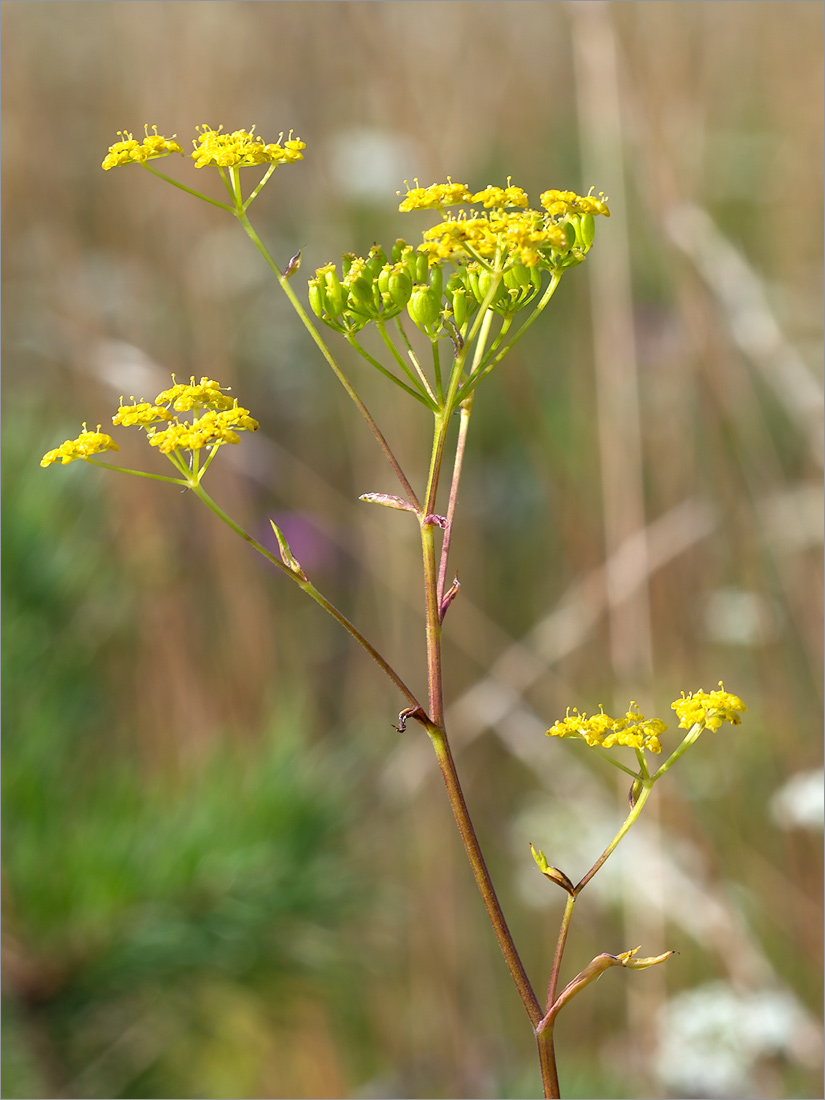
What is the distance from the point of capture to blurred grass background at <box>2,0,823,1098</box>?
3.76 feet

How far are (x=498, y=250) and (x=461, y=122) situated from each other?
152 centimetres

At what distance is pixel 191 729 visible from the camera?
1.60m

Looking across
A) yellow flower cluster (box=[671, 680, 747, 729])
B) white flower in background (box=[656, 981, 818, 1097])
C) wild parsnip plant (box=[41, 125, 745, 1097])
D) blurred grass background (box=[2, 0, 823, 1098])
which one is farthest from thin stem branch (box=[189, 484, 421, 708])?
white flower in background (box=[656, 981, 818, 1097])

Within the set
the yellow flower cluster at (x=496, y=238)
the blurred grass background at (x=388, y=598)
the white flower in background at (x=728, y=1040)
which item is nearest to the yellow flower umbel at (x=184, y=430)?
the yellow flower cluster at (x=496, y=238)

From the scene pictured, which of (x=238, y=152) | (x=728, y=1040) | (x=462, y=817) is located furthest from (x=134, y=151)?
(x=728, y=1040)

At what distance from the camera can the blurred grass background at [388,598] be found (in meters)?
1.15

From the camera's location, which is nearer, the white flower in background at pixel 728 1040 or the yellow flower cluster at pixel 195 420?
the yellow flower cluster at pixel 195 420

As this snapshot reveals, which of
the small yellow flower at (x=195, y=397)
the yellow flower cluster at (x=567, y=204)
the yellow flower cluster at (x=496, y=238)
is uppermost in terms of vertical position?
the yellow flower cluster at (x=567, y=204)

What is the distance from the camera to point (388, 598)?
5.16 feet

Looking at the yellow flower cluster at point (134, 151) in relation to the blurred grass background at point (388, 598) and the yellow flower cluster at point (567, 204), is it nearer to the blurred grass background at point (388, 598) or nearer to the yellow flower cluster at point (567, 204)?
the yellow flower cluster at point (567, 204)

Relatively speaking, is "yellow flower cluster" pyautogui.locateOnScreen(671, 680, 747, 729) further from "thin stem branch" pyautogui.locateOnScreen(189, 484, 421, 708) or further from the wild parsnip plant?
"thin stem branch" pyautogui.locateOnScreen(189, 484, 421, 708)

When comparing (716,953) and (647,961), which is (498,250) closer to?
(647,961)

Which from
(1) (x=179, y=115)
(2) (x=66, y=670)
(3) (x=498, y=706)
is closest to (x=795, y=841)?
(3) (x=498, y=706)

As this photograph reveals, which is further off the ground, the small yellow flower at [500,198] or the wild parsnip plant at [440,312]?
the small yellow flower at [500,198]
